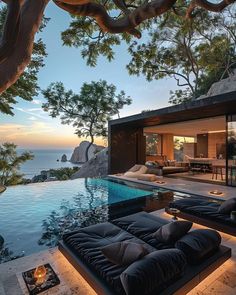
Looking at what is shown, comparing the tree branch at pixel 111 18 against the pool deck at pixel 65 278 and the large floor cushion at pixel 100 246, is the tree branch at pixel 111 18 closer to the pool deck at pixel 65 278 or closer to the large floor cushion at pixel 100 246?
the large floor cushion at pixel 100 246

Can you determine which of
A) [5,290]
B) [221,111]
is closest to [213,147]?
[221,111]

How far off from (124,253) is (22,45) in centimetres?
225

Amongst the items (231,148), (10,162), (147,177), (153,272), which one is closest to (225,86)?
(231,148)

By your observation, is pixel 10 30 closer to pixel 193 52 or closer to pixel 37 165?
pixel 193 52

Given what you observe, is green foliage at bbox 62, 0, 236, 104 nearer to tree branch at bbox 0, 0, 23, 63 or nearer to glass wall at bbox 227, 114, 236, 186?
glass wall at bbox 227, 114, 236, 186

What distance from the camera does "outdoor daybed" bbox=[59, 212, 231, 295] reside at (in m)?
1.89

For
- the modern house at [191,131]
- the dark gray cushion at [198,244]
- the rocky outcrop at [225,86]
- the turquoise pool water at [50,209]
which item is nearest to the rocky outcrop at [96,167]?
the modern house at [191,131]

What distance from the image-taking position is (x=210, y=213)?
3863mm

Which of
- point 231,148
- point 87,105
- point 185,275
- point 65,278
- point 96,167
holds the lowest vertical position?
point 65,278

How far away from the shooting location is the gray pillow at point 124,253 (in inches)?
82.2

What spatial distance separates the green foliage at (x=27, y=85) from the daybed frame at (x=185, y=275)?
354 inches

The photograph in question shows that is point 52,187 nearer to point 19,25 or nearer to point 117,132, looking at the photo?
point 117,132

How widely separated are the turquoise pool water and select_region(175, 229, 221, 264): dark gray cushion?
227cm

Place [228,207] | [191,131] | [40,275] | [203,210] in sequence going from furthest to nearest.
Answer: [191,131], [203,210], [228,207], [40,275]
